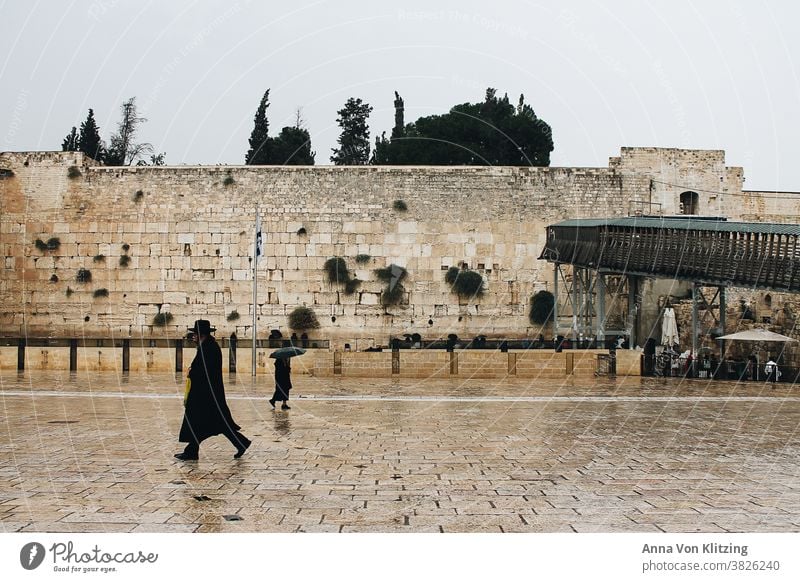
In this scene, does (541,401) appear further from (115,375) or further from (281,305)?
(281,305)

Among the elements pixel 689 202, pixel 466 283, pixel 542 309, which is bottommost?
pixel 542 309

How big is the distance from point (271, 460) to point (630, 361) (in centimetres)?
1325

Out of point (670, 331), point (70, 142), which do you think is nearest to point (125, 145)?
point (70, 142)

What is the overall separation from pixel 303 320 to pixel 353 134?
1285 cm

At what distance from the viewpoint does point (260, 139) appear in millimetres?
30312

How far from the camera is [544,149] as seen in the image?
32688 millimetres

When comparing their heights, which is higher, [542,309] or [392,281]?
[392,281]

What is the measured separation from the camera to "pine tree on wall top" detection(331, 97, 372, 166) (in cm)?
3431

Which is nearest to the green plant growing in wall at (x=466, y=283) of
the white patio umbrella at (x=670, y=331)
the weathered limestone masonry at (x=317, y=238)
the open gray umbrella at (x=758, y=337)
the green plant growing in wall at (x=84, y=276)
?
the weathered limestone masonry at (x=317, y=238)

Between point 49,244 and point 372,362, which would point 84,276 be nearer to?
point 49,244

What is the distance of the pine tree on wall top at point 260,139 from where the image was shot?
2922cm

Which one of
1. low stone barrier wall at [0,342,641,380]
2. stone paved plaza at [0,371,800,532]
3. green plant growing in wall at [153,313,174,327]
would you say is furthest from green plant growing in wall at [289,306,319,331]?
stone paved plaza at [0,371,800,532]

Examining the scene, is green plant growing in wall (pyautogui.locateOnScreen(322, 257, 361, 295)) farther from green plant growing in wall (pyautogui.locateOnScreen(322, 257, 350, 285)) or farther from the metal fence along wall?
the metal fence along wall

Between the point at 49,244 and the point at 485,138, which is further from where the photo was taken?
the point at 485,138
